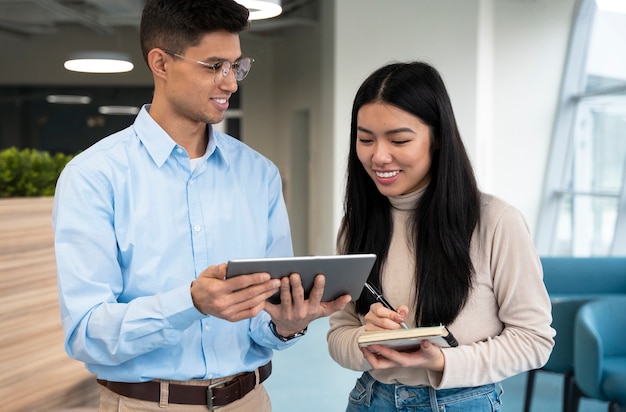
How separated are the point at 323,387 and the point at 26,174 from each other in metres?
2.52

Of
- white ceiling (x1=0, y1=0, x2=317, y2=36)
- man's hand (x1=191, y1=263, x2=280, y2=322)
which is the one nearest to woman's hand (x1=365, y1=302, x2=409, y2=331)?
man's hand (x1=191, y1=263, x2=280, y2=322)

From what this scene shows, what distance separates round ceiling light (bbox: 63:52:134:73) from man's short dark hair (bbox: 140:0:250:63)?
7324mm

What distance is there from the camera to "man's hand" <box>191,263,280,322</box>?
4.89 ft

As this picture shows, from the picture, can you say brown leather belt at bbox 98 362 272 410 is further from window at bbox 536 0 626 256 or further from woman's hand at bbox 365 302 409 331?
window at bbox 536 0 626 256

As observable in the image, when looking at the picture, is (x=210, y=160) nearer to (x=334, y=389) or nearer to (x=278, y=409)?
(x=278, y=409)

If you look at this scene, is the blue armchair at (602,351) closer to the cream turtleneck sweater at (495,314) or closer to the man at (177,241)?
the cream turtleneck sweater at (495,314)

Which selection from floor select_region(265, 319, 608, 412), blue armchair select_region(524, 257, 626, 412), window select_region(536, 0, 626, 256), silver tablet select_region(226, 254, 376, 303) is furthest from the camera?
window select_region(536, 0, 626, 256)

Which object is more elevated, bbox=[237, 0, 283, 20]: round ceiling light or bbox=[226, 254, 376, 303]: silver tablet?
bbox=[237, 0, 283, 20]: round ceiling light

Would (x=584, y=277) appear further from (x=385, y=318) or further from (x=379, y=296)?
(x=385, y=318)

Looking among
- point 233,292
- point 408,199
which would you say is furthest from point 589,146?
point 233,292

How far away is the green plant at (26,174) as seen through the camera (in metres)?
4.09

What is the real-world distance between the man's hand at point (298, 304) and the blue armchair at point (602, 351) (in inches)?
83.5

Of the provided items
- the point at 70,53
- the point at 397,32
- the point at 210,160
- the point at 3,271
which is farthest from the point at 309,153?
the point at 210,160

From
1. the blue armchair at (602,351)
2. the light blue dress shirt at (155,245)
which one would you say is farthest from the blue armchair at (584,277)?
the light blue dress shirt at (155,245)
